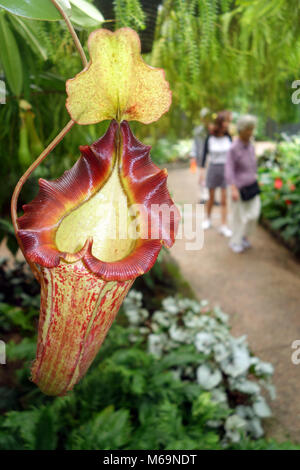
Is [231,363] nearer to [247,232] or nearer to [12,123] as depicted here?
[12,123]

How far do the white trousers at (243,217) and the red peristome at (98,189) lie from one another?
10.2 feet

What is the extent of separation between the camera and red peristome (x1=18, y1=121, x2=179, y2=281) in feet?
1.47

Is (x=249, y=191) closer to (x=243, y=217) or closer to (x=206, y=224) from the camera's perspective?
(x=243, y=217)

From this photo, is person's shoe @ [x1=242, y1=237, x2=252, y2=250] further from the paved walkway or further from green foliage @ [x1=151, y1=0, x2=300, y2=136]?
green foliage @ [x1=151, y1=0, x2=300, y2=136]

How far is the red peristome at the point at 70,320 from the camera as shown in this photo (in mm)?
461

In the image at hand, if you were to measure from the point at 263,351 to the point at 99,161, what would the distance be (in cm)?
168

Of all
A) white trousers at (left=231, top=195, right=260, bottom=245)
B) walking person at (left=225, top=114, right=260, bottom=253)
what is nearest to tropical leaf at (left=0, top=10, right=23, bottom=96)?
walking person at (left=225, top=114, right=260, bottom=253)

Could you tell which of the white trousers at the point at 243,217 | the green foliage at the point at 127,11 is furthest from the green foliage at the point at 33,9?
the white trousers at the point at 243,217

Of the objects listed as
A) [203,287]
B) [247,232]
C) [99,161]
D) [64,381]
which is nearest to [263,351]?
[203,287]

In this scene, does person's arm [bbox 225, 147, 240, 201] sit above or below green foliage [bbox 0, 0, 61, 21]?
below

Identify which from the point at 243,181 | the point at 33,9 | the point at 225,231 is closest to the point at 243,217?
the point at 243,181

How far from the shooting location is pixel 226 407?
5.80ft

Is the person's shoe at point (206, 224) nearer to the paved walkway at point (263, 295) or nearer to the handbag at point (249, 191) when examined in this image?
the paved walkway at point (263, 295)

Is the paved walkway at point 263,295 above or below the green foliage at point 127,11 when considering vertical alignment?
below
